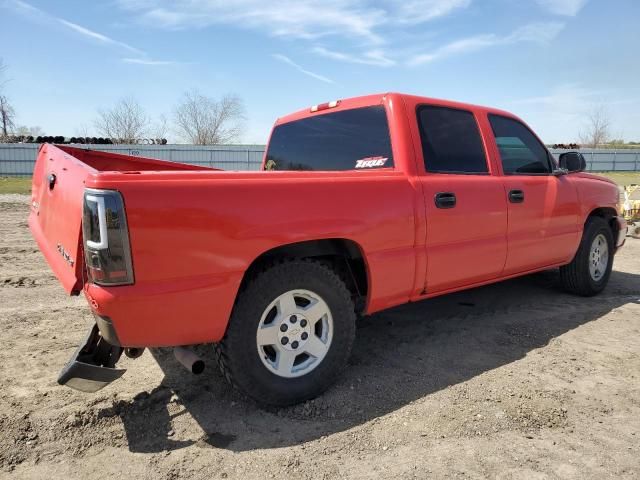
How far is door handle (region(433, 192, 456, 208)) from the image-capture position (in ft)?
Result: 11.5

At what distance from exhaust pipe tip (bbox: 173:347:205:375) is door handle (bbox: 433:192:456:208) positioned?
194cm

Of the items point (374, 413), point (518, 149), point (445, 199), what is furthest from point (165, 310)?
point (518, 149)

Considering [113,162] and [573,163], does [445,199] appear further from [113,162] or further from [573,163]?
[113,162]

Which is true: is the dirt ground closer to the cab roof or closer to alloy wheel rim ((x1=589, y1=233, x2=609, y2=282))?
alloy wheel rim ((x1=589, y1=233, x2=609, y2=282))

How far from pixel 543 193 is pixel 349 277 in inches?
90.3

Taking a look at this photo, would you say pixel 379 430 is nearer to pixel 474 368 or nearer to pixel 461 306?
pixel 474 368

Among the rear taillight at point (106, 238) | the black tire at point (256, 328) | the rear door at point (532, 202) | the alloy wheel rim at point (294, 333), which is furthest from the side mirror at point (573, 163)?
the rear taillight at point (106, 238)

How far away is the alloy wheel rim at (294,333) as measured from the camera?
113 inches

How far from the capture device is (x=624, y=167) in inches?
1640

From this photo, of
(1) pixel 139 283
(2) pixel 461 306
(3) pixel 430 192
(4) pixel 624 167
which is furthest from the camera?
(4) pixel 624 167

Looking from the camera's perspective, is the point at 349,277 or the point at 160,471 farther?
the point at 349,277

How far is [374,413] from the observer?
2.96 meters

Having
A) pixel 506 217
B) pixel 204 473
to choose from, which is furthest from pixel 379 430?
pixel 506 217

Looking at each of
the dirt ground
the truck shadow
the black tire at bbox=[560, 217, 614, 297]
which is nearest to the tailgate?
the dirt ground
